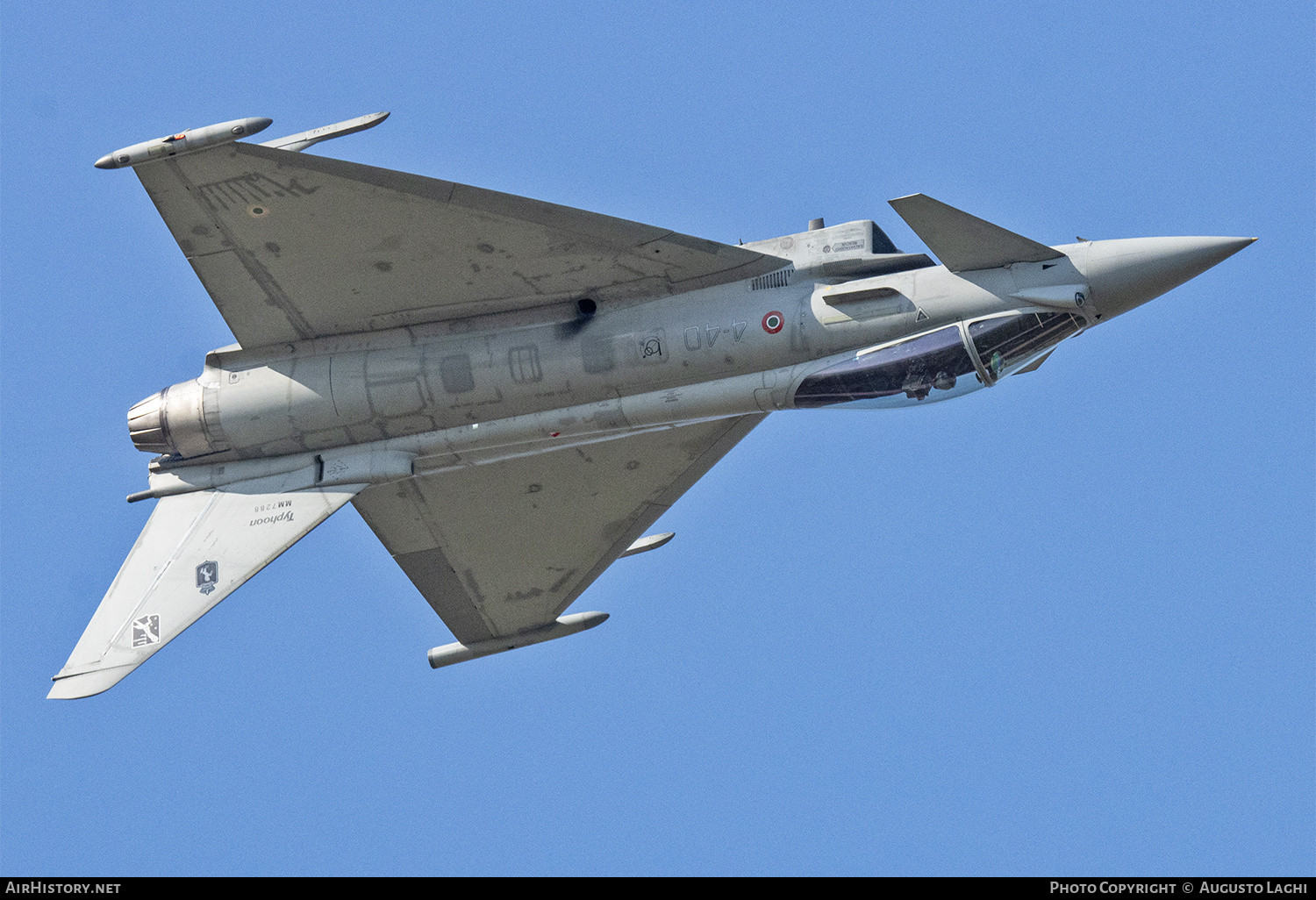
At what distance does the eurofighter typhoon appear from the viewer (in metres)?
20.6

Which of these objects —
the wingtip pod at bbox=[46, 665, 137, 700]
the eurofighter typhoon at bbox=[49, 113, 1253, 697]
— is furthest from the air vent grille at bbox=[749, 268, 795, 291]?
the wingtip pod at bbox=[46, 665, 137, 700]

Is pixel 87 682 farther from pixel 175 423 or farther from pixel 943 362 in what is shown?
pixel 943 362

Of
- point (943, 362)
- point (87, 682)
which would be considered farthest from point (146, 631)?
point (943, 362)

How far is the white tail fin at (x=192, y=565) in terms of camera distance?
22.4 metres

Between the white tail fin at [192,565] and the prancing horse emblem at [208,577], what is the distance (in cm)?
1

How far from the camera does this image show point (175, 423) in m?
22.3

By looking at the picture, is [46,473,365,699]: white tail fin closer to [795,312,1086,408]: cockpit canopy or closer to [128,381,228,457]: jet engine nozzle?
[128,381,228,457]: jet engine nozzle

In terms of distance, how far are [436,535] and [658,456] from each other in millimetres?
3430

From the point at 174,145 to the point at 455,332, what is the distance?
4.02m

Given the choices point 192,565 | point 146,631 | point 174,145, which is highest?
point 174,145

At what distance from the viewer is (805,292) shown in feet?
69.4

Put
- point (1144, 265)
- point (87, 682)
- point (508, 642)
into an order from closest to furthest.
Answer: point (1144, 265), point (87, 682), point (508, 642)
